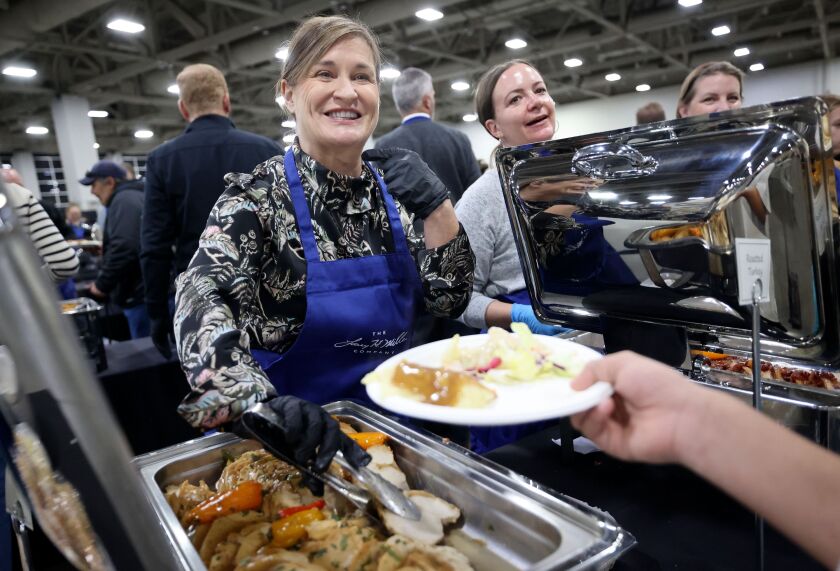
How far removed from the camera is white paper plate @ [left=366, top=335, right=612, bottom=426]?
2.26ft

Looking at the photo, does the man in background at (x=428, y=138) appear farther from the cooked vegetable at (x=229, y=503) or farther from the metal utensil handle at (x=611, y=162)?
the cooked vegetable at (x=229, y=503)

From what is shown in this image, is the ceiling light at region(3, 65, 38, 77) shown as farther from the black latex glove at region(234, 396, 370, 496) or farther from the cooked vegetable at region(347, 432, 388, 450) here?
the black latex glove at region(234, 396, 370, 496)

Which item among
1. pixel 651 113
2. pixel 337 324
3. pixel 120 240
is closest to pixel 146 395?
pixel 120 240

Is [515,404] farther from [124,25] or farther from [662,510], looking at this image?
[124,25]

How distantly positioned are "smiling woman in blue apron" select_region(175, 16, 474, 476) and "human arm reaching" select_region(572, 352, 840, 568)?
79 centimetres

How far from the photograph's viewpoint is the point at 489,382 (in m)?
0.83

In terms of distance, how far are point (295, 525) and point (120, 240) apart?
3.56 metres

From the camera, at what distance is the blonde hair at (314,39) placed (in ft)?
4.93

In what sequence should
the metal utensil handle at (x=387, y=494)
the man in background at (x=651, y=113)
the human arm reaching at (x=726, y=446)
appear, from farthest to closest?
the man in background at (x=651, y=113)
the metal utensil handle at (x=387, y=494)
the human arm reaching at (x=726, y=446)

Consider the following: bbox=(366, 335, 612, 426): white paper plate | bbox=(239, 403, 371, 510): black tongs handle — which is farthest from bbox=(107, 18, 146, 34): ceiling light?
bbox=(366, 335, 612, 426): white paper plate

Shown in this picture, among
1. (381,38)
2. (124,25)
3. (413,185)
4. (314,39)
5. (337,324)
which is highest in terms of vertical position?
(124,25)

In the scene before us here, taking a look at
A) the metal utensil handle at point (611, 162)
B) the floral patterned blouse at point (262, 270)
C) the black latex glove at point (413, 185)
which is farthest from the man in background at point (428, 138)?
the metal utensil handle at point (611, 162)

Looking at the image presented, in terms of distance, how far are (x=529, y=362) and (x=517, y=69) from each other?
74.8 inches

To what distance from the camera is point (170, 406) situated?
3277 mm
